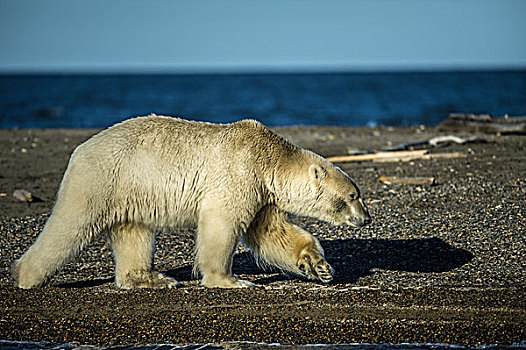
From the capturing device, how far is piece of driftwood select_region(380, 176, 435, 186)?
1307 cm

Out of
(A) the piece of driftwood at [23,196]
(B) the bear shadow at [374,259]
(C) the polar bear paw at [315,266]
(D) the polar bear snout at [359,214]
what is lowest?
(A) the piece of driftwood at [23,196]

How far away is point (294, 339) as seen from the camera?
6125 mm

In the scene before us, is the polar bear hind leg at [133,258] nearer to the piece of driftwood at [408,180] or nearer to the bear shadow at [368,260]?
the bear shadow at [368,260]

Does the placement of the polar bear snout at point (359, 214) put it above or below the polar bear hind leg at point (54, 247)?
above

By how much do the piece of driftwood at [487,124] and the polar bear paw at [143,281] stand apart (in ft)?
46.7

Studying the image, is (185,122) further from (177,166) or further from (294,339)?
(294,339)

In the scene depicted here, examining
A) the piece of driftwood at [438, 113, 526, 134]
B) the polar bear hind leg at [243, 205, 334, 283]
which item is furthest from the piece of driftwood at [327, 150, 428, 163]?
the polar bear hind leg at [243, 205, 334, 283]

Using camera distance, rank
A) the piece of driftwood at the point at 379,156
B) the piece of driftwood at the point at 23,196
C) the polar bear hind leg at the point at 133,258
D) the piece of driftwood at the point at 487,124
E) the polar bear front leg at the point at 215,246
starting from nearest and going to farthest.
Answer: the polar bear front leg at the point at 215,246 < the polar bear hind leg at the point at 133,258 < the piece of driftwood at the point at 23,196 < the piece of driftwood at the point at 379,156 < the piece of driftwood at the point at 487,124

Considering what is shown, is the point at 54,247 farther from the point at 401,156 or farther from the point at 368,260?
the point at 401,156

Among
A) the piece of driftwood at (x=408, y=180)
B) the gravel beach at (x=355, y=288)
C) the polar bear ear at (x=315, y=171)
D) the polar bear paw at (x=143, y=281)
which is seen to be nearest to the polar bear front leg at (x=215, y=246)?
the gravel beach at (x=355, y=288)

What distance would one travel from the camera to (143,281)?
27.0 feet

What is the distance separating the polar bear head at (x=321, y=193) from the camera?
8227mm

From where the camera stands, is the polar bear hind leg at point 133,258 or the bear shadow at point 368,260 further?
the bear shadow at point 368,260

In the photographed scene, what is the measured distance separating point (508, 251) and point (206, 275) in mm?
3969
